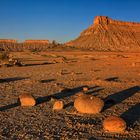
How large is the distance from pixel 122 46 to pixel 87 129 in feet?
444

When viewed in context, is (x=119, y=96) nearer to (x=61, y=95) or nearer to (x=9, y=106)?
(x=61, y=95)

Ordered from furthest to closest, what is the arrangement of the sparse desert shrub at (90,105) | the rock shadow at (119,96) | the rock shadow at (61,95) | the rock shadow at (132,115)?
1. the rock shadow at (61,95)
2. the rock shadow at (119,96)
3. the sparse desert shrub at (90,105)
4. the rock shadow at (132,115)

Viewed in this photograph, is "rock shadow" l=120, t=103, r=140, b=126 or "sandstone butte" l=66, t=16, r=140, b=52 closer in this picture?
"rock shadow" l=120, t=103, r=140, b=126

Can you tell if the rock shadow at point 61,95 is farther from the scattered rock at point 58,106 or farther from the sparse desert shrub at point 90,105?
the sparse desert shrub at point 90,105

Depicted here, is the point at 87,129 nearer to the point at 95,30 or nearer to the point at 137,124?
the point at 137,124

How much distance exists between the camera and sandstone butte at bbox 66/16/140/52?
144m

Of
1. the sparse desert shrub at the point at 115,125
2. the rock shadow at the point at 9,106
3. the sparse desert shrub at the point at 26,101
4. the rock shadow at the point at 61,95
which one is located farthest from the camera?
the rock shadow at the point at 61,95

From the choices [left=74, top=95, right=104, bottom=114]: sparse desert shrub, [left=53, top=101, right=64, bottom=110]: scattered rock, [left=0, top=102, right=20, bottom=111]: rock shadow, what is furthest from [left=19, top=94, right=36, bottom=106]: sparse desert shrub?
[left=74, top=95, right=104, bottom=114]: sparse desert shrub

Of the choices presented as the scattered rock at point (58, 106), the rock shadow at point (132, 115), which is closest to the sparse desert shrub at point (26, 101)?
the scattered rock at point (58, 106)

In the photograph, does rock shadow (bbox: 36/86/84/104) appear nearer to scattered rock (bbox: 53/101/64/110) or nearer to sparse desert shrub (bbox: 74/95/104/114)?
scattered rock (bbox: 53/101/64/110)

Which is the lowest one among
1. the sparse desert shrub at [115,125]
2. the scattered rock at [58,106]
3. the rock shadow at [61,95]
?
the rock shadow at [61,95]

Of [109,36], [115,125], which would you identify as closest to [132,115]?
[115,125]

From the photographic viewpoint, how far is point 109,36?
154 metres

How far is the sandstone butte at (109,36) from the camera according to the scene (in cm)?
14425
